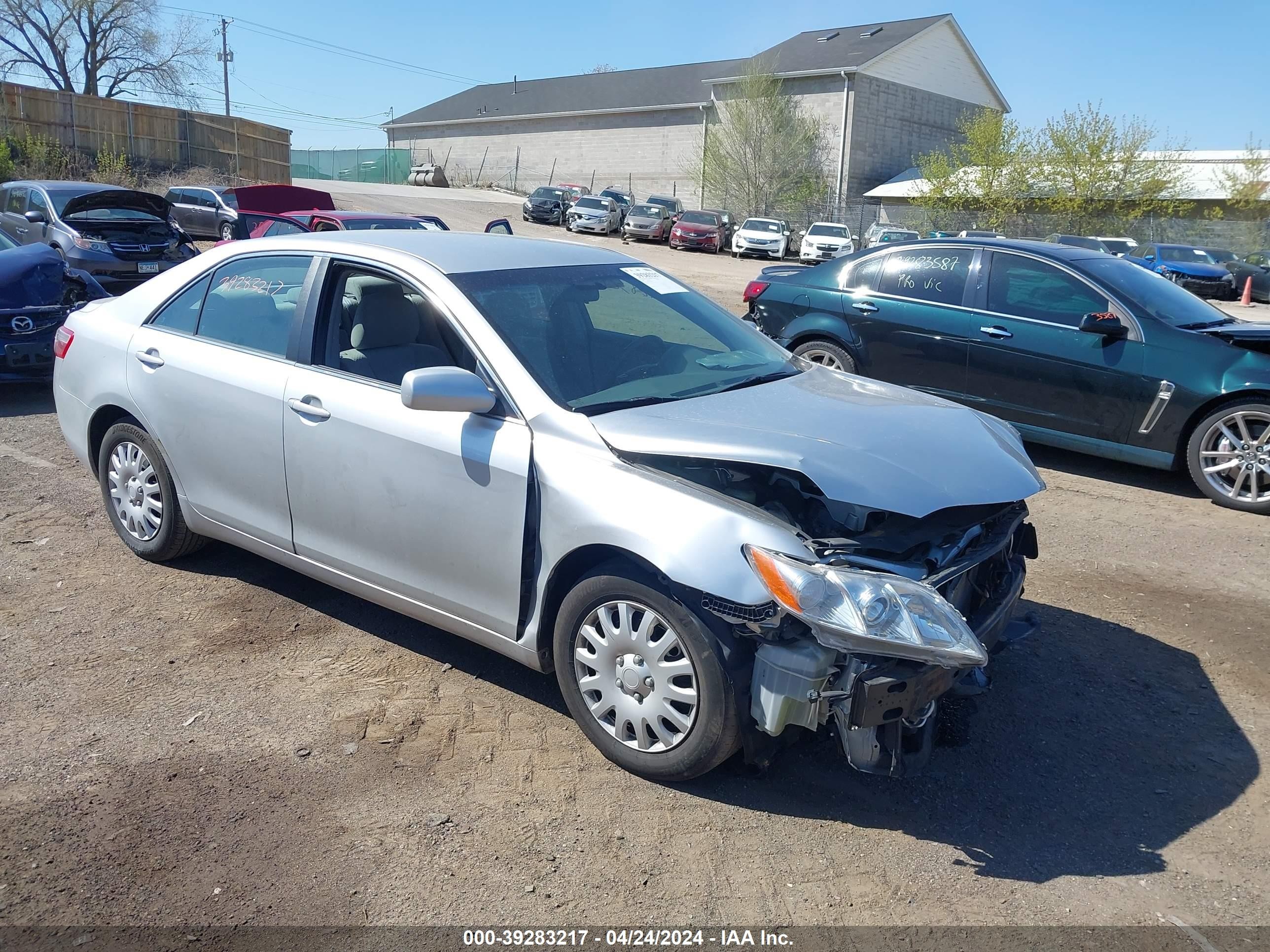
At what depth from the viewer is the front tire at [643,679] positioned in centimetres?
315

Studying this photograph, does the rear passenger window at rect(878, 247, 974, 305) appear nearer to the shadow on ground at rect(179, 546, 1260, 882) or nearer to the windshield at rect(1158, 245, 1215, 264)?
the shadow on ground at rect(179, 546, 1260, 882)

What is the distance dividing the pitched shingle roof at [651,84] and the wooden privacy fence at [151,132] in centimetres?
2161

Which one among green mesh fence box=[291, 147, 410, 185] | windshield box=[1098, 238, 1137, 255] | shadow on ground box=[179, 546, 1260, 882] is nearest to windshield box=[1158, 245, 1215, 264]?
windshield box=[1098, 238, 1137, 255]

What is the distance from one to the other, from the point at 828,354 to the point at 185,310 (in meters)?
5.34

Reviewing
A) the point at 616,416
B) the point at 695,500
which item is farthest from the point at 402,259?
the point at 695,500

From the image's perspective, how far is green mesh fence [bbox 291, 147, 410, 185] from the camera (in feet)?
223

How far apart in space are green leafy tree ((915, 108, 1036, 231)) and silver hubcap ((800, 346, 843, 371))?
122 feet

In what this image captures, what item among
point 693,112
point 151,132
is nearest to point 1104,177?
point 693,112

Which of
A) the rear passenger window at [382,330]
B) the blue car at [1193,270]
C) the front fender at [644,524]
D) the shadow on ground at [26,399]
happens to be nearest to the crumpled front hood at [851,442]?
the front fender at [644,524]

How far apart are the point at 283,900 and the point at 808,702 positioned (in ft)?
5.28

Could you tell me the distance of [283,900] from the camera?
281cm

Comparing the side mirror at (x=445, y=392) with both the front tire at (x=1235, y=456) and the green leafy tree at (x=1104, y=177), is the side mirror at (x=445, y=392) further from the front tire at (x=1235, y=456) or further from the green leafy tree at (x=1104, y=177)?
the green leafy tree at (x=1104, y=177)

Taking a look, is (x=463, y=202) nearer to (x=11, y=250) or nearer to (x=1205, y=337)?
(x=11, y=250)

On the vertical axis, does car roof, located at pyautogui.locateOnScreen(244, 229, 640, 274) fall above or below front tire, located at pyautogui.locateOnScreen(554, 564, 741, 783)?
above
